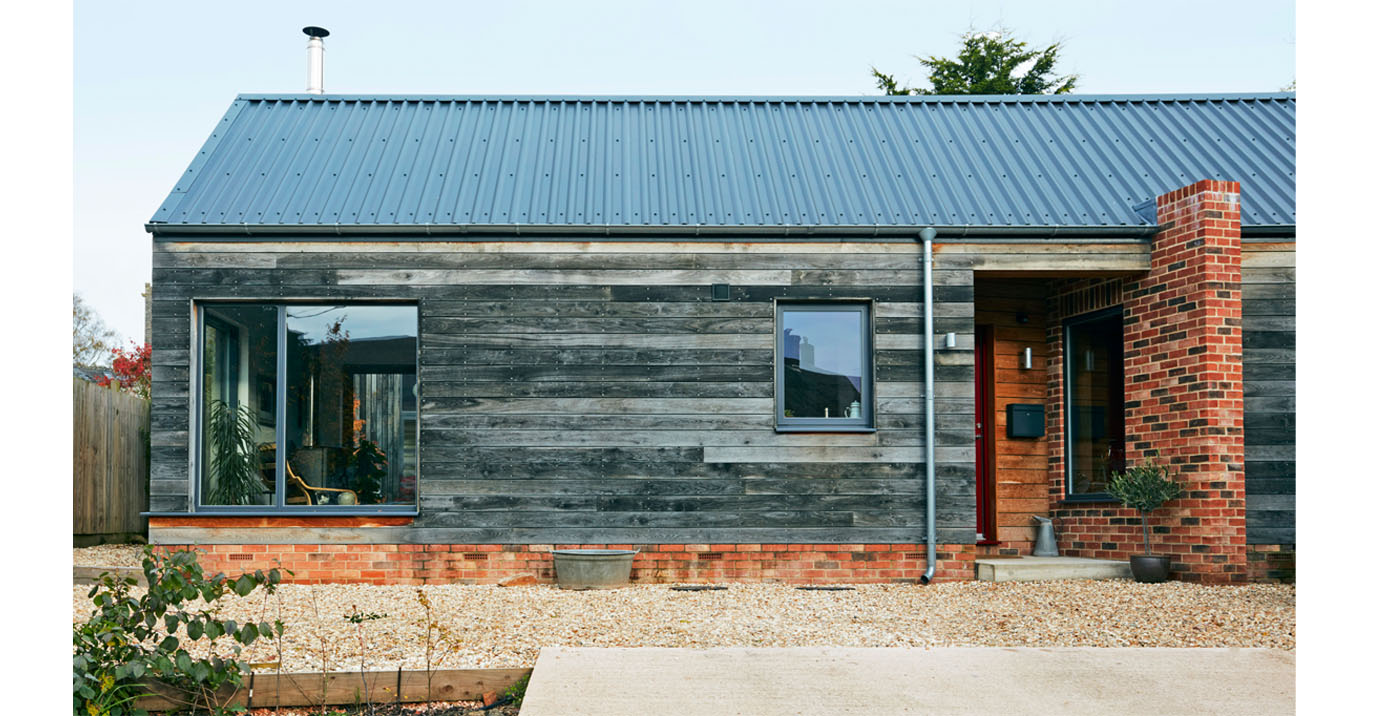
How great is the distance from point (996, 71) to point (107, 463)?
63.0ft

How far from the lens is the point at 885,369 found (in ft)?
29.9

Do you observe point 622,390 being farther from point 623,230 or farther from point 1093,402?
point 1093,402

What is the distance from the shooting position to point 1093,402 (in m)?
10.0

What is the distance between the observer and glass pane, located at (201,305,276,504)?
29.0ft

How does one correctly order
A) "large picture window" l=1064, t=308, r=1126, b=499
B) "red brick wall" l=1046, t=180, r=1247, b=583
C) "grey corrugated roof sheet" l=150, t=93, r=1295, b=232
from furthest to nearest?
"large picture window" l=1064, t=308, r=1126, b=499, "grey corrugated roof sheet" l=150, t=93, r=1295, b=232, "red brick wall" l=1046, t=180, r=1247, b=583

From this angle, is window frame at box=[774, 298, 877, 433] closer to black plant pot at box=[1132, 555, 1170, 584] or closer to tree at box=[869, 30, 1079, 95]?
black plant pot at box=[1132, 555, 1170, 584]

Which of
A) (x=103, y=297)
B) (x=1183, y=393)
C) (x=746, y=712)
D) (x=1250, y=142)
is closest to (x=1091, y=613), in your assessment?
(x=1183, y=393)

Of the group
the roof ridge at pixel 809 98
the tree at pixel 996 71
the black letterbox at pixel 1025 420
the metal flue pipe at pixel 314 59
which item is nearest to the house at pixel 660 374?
the black letterbox at pixel 1025 420

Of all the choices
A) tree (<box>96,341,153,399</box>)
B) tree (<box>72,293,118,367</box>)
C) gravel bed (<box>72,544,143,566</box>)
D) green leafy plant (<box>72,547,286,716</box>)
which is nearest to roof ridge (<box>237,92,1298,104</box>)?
gravel bed (<box>72,544,143,566</box>)

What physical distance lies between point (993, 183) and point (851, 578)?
378 centimetres

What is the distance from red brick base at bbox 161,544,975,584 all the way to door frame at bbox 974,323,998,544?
1.31 meters

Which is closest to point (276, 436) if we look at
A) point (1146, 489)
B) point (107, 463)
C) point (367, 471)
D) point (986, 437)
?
point (367, 471)
